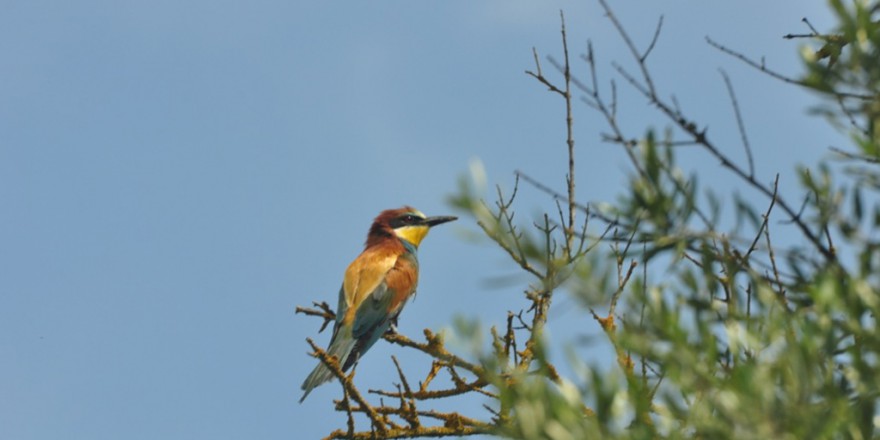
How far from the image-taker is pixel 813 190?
2451 mm

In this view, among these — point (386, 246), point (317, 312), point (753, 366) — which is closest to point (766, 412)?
point (753, 366)

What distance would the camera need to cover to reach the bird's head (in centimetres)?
873

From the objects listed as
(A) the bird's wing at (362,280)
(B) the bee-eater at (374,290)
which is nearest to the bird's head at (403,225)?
(B) the bee-eater at (374,290)

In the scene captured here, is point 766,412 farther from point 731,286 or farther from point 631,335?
point 731,286

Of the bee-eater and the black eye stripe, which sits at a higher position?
the black eye stripe

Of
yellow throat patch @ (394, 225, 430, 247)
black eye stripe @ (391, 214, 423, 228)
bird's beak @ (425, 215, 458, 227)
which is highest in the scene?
bird's beak @ (425, 215, 458, 227)

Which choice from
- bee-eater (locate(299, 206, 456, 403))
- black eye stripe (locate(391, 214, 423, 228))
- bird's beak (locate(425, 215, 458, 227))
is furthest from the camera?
bird's beak (locate(425, 215, 458, 227))

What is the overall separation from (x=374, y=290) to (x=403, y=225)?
1.55m

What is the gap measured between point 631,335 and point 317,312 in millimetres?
3974

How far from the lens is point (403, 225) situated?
8.91 meters

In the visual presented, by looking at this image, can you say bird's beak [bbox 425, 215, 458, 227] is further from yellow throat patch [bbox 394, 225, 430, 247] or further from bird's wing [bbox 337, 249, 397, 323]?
bird's wing [bbox 337, 249, 397, 323]

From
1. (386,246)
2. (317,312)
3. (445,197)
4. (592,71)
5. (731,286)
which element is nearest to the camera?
(731,286)

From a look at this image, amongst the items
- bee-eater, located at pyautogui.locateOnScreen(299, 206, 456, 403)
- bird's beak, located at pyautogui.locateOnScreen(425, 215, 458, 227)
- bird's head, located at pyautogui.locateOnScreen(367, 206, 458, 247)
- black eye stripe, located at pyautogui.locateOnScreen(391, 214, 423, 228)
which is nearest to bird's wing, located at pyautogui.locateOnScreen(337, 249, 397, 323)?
bee-eater, located at pyautogui.locateOnScreen(299, 206, 456, 403)

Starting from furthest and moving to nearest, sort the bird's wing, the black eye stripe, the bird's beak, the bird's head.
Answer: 1. the bird's beak
2. the black eye stripe
3. the bird's head
4. the bird's wing
